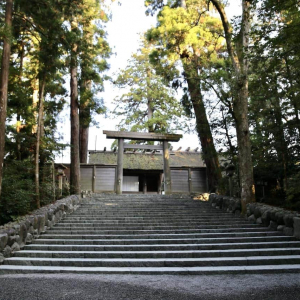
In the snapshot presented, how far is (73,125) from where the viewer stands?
1389 centimetres

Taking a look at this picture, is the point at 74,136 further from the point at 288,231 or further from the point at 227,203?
the point at 288,231

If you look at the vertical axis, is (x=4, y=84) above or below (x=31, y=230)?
above

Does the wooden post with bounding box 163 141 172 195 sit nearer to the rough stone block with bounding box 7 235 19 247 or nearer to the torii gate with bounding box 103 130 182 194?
the torii gate with bounding box 103 130 182 194

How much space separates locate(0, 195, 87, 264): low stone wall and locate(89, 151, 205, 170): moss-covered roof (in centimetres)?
906

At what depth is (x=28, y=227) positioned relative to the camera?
6984 millimetres

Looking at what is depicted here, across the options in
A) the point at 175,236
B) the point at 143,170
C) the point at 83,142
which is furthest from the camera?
the point at 143,170

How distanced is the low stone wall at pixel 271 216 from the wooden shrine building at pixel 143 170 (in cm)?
492

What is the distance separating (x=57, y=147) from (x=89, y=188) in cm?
538

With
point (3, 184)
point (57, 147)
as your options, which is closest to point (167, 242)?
point (3, 184)

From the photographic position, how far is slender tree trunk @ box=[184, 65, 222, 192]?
1301cm

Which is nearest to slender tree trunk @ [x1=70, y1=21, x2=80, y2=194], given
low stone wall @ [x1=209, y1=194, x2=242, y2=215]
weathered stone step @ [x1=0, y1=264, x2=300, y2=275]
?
low stone wall @ [x1=209, y1=194, x2=242, y2=215]

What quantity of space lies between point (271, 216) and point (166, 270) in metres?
3.98

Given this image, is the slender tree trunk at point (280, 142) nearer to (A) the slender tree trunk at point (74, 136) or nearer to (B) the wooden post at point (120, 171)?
(B) the wooden post at point (120, 171)

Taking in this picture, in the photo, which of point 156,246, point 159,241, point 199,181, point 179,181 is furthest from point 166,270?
point 199,181
